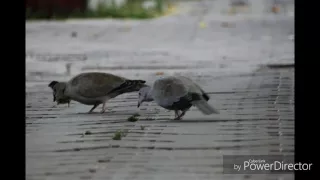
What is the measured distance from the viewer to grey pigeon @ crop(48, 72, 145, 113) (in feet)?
12.9

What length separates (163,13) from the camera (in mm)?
12180

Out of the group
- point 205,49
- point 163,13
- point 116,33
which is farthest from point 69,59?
point 163,13

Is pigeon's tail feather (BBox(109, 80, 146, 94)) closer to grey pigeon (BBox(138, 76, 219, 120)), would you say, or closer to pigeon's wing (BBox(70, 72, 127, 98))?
pigeon's wing (BBox(70, 72, 127, 98))

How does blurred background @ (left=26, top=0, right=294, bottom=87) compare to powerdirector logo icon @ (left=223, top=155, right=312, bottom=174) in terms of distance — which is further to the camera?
blurred background @ (left=26, top=0, right=294, bottom=87)

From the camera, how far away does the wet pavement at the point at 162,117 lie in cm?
308

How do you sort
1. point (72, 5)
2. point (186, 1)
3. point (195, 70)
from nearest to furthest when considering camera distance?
point (195, 70)
point (72, 5)
point (186, 1)

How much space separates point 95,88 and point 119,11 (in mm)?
7827

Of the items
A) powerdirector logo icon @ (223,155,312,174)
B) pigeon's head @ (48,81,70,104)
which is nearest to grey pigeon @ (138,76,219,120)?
pigeon's head @ (48,81,70,104)

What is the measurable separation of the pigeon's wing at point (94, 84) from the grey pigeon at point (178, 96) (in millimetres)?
236

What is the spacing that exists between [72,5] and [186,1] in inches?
104

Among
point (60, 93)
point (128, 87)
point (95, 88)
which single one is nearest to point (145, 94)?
point (128, 87)

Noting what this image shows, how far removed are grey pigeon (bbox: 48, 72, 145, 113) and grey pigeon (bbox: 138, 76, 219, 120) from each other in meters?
0.19

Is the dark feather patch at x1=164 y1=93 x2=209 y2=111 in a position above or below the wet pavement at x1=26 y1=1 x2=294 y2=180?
above
